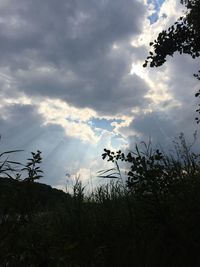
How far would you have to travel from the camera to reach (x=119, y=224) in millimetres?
7773

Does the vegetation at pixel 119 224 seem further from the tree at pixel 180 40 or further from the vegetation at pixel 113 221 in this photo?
the tree at pixel 180 40

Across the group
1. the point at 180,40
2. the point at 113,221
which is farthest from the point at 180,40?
the point at 113,221

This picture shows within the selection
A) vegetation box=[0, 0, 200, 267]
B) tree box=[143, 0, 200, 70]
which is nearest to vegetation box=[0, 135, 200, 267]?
vegetation box=[0, 0, 200, 267]

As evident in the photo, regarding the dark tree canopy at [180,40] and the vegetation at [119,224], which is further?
the dark tree canopy at [180,40]

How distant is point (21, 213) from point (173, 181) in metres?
3.25

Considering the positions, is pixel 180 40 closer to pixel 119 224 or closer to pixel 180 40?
pixel 180 40

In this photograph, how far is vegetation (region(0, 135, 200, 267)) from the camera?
469 centimetres

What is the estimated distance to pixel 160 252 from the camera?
252 inches

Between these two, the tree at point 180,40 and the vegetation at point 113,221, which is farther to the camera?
the tree at point 180,40

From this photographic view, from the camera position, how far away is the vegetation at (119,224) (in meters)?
4.69

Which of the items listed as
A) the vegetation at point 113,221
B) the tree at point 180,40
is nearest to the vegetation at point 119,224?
the vegetation at point 113,221

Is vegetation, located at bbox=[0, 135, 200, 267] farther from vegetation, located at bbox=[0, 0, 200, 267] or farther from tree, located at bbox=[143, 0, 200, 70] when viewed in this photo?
tree, located at bbox=[143, 0, 200, 70]

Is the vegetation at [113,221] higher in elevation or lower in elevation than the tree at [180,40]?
lower

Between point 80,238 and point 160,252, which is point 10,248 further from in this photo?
point 80,238
